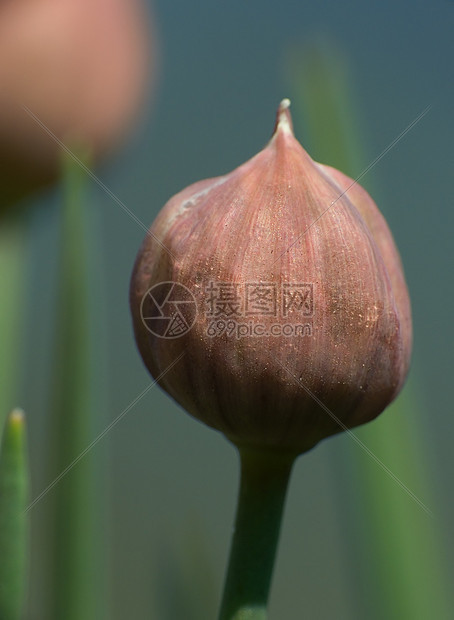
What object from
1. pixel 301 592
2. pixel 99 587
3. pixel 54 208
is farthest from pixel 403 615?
pixel 301 592

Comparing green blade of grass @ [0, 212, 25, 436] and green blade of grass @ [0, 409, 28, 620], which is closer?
green blade of grass @ [0, 409, 28, 620]

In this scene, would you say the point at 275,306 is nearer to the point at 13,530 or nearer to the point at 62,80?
the point at 13,530

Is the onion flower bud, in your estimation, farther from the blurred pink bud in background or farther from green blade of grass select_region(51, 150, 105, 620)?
the blurred pink bud in background

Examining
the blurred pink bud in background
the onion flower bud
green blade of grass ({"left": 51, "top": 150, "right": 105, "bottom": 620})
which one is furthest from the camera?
the blurred pink bud in background

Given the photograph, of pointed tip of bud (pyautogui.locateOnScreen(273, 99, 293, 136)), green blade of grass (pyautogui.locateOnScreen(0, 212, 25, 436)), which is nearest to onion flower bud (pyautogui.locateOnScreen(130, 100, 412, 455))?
pointed tip of bud (pyautogui.locateOnScreen(273, 99, 293, 136))

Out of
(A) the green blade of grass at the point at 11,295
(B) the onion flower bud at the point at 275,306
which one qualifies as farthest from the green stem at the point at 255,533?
(A) the green blade of grass at the point at 11,295

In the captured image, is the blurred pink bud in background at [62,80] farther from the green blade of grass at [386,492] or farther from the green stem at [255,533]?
the green stem at [255,533]

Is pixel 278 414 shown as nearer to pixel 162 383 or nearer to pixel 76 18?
pixel 162 383
